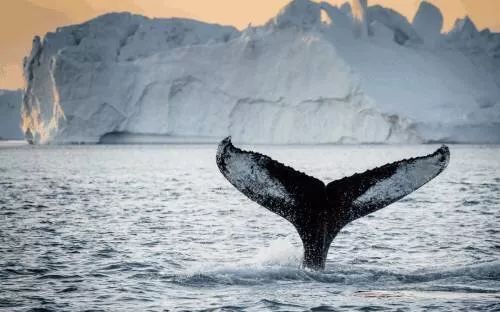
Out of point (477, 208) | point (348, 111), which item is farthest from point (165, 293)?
point (348, 111)

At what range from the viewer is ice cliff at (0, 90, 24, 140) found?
82.2 metres

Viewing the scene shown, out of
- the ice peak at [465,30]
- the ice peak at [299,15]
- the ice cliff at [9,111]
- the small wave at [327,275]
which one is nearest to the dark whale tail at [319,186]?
the small wave at [327,275]

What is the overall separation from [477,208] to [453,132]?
126 ft

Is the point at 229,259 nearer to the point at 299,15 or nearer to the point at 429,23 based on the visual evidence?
the point at 299,15

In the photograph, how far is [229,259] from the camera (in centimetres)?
805

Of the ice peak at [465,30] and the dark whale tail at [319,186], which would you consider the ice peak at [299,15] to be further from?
the dark whale tail at [319,186]

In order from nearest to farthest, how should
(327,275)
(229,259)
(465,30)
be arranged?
(327,275) < (229,259) < (465,30)

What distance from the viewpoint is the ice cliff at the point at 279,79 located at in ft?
166

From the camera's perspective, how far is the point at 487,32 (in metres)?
55.1

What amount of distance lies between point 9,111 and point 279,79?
43464 millimetres

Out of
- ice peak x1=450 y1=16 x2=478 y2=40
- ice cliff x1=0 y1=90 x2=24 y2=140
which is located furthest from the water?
ice cliff x1=0 y1=90 x2=24 y2=140

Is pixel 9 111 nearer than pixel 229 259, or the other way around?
pixel 229 259

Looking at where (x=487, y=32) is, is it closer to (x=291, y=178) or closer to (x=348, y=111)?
(x=348, y=111)

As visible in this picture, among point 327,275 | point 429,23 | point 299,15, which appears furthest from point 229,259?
point 429,23
